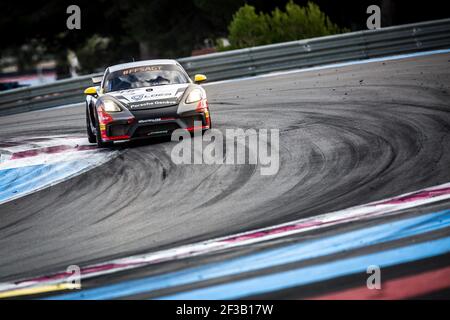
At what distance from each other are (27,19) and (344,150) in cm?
3373

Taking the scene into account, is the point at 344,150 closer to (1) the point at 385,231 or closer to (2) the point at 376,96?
(1) the point at 385,231

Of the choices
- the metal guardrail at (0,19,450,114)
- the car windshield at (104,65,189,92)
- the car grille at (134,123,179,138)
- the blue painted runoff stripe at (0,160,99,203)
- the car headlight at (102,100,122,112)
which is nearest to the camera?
the blue painted runoff stripe at (0,160,99,203)

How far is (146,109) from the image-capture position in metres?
10.8

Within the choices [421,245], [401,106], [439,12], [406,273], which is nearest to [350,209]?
[421,245]

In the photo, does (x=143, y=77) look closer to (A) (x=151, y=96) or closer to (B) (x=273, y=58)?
(A) (x=151, y=96)

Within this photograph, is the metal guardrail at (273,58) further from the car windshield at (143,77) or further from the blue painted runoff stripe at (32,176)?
the blue painted runoff stripe at (32,176)

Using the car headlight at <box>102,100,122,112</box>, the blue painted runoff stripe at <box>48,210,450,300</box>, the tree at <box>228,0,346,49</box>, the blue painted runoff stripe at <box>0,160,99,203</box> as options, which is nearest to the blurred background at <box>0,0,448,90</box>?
the tree at <box>228,0,346,49</box>

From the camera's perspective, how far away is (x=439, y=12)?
95.8 ft

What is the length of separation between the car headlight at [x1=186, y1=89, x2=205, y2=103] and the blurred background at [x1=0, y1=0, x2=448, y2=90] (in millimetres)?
12951

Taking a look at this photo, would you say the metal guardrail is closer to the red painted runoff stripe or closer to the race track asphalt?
the race track asphalt

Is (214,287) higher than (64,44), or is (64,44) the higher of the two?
(64,44)

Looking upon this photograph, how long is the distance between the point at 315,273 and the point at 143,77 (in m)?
7.35

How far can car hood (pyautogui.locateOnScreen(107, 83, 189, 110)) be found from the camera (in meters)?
10.9

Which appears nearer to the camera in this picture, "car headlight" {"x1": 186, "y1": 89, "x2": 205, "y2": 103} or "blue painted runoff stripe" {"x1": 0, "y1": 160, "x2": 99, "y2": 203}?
"blue painted runoff stripe" {"x1": 0, "y1": 160, "x2": 99, "y2": 203}
